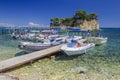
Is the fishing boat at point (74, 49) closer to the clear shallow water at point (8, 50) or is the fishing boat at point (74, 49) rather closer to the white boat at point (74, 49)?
the white boat at point (74, 49)

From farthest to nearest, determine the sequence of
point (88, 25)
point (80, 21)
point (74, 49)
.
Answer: point (88, 25) < point (80, 21) < point (74, 49)

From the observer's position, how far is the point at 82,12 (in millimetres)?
107562

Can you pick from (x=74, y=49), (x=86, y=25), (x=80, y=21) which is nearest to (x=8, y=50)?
(x=74, y=49)

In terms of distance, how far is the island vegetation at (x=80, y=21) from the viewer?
360 feet

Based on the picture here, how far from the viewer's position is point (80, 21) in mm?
109812

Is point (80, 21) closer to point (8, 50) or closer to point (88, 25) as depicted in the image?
point (88, 25)

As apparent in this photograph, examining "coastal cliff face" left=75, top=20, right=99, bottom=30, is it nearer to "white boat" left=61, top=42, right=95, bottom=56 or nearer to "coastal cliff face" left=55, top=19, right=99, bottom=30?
"coastal cliff face" left=55, top=19, right=99, bottom=30

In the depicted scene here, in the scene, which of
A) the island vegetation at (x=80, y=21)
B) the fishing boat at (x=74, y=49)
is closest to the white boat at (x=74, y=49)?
the fishing boat at (x=74, y=49)

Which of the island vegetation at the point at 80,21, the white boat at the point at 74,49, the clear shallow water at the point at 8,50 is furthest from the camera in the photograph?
the island vegetation at the point at 80,21

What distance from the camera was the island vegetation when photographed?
4316 inches

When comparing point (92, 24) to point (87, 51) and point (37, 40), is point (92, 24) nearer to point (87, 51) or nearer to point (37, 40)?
point (37, 40)

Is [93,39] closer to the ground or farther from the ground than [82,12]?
closer to the ground

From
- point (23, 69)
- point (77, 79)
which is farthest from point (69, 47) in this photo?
point (77, 79)

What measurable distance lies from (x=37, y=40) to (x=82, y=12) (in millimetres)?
74426
